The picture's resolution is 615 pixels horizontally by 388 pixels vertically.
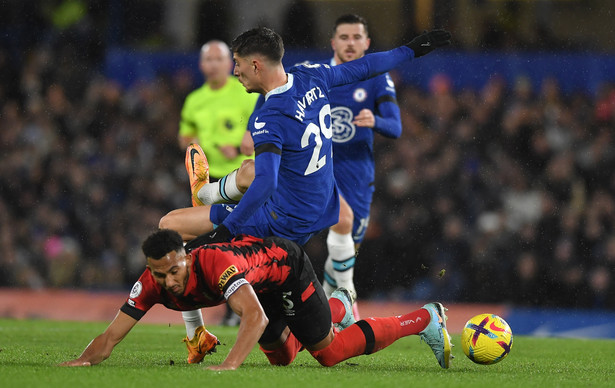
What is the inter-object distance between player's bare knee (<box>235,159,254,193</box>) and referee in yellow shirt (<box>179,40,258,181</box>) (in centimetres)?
273

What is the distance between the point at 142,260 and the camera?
13492 mm

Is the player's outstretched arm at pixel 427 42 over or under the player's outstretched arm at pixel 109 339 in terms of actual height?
over

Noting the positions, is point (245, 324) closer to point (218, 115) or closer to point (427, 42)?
point (427, 42)

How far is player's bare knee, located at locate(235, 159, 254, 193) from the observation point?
6.45 m

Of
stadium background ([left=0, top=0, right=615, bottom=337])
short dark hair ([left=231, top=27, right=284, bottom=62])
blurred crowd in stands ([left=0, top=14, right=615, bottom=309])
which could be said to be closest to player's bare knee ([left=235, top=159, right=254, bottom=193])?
short dark hair ([left=231, top=27, right=284, bottom=62])

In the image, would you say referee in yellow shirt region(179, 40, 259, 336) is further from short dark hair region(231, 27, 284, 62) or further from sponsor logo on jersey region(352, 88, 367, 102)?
short dark hair region(231, 27, 284, 62)

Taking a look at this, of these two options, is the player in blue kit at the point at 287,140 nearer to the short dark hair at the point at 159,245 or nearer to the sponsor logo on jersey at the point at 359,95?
the short dark hair at the point at 159,245

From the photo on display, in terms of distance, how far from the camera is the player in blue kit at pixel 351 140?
8.66 meters

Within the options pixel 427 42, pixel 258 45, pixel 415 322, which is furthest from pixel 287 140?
pixel 415 322

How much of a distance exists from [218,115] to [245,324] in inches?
188

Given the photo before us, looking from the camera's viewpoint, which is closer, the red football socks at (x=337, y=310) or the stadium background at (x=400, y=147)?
the red football socks at (x=337, y=310)

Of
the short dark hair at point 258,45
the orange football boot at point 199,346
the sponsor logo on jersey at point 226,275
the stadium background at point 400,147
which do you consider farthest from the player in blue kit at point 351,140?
the sponsor logo on jersey at point 226,275

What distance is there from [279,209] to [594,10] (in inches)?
422

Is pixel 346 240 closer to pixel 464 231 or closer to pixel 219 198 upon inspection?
pixel 219 198
